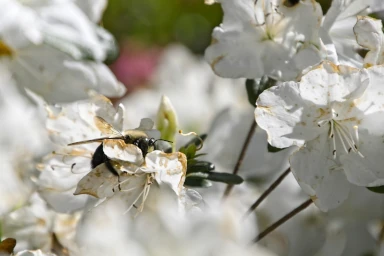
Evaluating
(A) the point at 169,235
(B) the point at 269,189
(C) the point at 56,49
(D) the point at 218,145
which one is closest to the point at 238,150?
(D) the point at 218,145

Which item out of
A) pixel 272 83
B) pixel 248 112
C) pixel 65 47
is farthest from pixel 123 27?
pixel 272 83

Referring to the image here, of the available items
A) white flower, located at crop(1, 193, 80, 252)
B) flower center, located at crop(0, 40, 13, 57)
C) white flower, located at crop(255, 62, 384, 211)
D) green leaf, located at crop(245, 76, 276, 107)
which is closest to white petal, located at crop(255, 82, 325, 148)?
white flower, located at crop(255, 62, 384, 211)

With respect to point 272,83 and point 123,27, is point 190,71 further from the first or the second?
point 123,27

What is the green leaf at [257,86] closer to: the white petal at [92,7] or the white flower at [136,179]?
the white flower at [136,179]

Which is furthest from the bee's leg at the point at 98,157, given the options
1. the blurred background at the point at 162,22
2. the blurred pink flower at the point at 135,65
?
the blurred background at the point at 162,22

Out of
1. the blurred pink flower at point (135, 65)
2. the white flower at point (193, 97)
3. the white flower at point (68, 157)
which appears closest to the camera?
the white flower at point (68, 157)

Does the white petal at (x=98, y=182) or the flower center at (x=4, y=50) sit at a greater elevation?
the white petal at (x=98, y=182)

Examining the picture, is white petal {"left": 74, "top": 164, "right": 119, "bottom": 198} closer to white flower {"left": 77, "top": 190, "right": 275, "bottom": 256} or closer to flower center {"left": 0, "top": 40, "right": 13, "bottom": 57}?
white flower {"left": 77, "top": 190, "right": 275, "bottom": 256}
